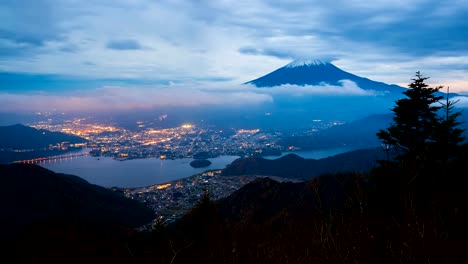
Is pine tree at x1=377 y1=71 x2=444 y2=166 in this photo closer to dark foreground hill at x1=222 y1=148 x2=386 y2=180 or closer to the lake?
dark foreground hill at x1=222 y1=148 x2=386 y2=180

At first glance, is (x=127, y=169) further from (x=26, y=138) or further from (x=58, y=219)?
(x=58, y=219)

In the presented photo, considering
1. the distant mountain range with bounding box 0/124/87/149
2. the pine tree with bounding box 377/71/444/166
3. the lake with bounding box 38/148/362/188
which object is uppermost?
the pine tree with bounding box 377/71/444/166

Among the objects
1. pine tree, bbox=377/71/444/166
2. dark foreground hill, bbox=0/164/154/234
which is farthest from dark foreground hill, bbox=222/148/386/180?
pine tree, bbox=377/71/444/166

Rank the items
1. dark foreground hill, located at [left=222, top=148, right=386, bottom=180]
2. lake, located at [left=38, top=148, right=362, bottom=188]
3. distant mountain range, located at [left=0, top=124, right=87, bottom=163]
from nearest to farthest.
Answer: dark foreground hill, located at [left=222, top=148, right=386, bottom=180] < lake, located at [left=38, top=148, right=362, bottom=188] < distant mountain range, located at [left=0, top=124, right=87, bottom=163]

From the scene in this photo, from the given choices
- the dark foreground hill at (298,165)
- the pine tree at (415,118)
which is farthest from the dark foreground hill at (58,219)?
the dark foreground hill at (298,165)

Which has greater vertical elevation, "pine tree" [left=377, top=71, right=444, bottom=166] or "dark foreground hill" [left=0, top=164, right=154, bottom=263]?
"pine tree" [left=377, top=71, right=444, bottom=166]

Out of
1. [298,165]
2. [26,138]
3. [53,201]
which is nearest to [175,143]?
[26,138]

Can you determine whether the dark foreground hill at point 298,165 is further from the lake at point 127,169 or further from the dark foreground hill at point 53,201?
the dark foreground hill at point 53,201
